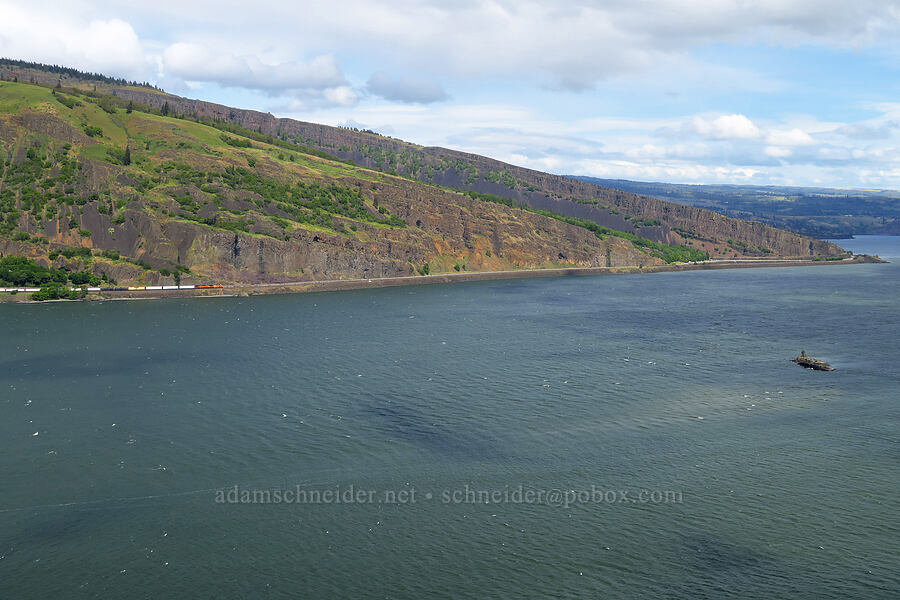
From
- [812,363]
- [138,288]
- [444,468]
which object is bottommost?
[444,468]

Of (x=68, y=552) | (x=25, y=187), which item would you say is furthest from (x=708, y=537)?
(x=25, y=187)

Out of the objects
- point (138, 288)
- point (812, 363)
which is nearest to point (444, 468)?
point (812, 363)

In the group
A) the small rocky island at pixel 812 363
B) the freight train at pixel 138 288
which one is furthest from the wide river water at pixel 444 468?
the freight train at pixel 138 288

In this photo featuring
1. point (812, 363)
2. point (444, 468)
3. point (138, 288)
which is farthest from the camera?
point (138, 288)

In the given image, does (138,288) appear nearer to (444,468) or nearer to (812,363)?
(444,468)

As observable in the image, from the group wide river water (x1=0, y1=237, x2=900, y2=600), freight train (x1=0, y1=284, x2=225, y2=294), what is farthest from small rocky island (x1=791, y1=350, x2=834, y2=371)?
freight train (x1=0, y1=284, x2=225, y2=294)

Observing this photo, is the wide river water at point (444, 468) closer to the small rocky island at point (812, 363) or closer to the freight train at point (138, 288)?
the small rocky island at point (812, 363)

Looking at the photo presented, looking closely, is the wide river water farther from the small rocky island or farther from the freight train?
the freight train
